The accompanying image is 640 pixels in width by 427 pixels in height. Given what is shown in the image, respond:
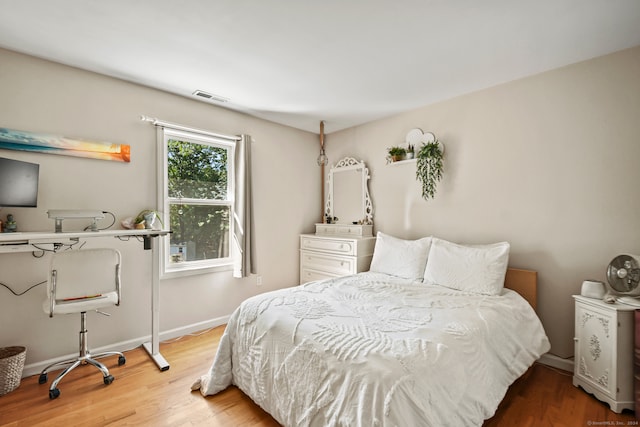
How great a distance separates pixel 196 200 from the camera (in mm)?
3135

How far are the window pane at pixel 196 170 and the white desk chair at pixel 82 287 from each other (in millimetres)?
969

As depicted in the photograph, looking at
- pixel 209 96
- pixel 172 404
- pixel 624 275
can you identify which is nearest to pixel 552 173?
pixel 624 275

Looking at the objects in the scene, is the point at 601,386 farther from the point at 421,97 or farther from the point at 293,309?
the point at 421,97

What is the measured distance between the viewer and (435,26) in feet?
6.05

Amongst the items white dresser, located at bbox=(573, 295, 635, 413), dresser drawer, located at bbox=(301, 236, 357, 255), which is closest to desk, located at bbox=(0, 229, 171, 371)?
dresser drawer, located at bbox=(301, 236, 357, 255)

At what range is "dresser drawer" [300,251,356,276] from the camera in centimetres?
337

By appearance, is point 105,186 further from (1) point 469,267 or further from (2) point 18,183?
(1) point 469,267

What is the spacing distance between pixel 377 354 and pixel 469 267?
1.50m

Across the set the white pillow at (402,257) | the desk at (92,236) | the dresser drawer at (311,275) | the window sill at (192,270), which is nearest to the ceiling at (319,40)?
the desk at (92,236)

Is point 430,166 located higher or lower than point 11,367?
higher

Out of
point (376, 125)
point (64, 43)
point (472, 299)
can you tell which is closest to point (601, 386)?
point (472, 299)

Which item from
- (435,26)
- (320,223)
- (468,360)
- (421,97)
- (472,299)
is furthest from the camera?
(320,223)

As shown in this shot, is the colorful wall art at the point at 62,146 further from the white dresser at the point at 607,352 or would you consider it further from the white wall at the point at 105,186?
the white dresser at the point at 607,352

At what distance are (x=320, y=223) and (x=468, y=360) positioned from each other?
2951mm
